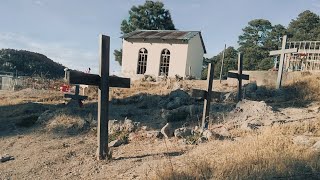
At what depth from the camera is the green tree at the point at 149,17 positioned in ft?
146

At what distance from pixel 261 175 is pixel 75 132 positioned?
823cm

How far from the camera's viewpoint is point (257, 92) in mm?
18281

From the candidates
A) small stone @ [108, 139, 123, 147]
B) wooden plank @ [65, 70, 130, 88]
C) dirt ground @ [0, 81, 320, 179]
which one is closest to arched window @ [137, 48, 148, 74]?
dirt ground @ [0, 81, 320, 179]

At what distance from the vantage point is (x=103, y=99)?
8586mm

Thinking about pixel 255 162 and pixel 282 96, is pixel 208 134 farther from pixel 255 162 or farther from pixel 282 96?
pixel 282 96

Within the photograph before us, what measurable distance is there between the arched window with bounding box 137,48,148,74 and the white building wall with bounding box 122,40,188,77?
25 cm

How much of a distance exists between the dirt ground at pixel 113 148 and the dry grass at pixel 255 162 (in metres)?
0.50

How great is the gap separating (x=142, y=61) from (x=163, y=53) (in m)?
2.11

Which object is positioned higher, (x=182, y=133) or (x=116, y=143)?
(x=182, y=133)

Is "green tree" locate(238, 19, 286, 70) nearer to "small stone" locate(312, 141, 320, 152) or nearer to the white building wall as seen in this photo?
the white building wall

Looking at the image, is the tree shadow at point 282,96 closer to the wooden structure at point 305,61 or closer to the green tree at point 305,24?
the wooden structure at point 305,61

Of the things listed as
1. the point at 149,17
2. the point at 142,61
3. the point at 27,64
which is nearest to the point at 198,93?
the point at 142,61

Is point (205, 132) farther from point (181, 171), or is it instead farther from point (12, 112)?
point (12, 112)

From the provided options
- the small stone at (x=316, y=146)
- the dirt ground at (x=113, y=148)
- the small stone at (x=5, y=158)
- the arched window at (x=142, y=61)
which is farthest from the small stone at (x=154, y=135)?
the arched window at (x=142, y=61)
